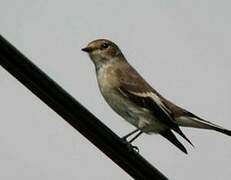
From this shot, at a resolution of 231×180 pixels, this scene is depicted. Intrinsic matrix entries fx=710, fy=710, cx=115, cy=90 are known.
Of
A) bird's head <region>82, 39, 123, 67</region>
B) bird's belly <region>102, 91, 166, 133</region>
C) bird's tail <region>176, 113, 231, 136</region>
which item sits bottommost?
bird's tail <region>176, 113, 231, 136</region>

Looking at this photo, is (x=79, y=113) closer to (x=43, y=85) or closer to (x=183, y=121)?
(x=43, y=85)

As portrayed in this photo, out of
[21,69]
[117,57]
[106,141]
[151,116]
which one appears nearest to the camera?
[21,69]

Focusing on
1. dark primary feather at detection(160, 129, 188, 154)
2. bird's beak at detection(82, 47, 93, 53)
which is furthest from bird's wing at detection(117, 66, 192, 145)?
bird's beak at detection(82, 47, 93, 53)

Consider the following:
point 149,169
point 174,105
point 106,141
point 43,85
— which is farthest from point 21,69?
point 174,105

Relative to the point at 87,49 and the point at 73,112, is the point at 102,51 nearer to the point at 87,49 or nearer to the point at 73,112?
the point at 87,49

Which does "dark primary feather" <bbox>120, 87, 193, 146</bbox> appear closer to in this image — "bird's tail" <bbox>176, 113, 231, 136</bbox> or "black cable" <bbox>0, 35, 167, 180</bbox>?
"bird's tail" <bbox>176, 113, 231, 136</bbox>

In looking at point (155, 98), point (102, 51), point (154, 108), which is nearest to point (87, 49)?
point (102, 51)
